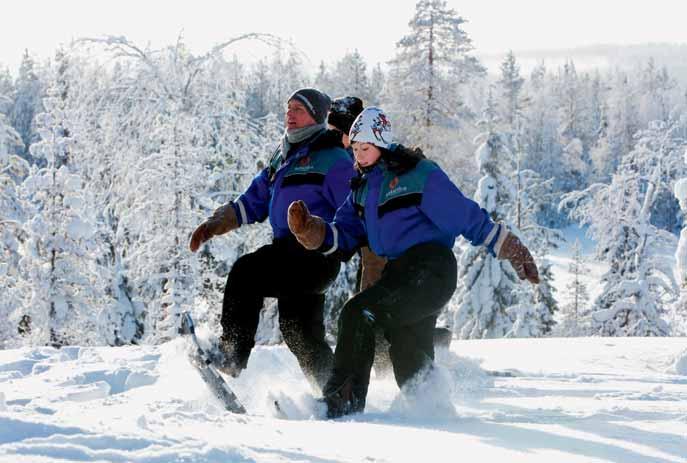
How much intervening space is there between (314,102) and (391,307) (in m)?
1.66

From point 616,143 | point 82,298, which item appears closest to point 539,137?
point 616,143

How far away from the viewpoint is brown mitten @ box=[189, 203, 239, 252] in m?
5.24

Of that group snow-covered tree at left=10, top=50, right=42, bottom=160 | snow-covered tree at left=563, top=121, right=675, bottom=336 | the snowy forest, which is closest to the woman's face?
the snowy forest

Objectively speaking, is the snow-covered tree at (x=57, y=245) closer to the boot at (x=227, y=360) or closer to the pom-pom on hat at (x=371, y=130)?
the boot at (x=227, y=360)

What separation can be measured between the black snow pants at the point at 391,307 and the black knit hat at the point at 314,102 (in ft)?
4.36

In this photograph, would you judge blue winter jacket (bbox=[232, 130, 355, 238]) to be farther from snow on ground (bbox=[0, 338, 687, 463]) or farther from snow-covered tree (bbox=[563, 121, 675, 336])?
snow-covered tree (bbox=[563, 121, 675, 336])

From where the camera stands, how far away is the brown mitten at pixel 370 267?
19.1ft

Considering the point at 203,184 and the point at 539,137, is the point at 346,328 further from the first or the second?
the point at 539,137

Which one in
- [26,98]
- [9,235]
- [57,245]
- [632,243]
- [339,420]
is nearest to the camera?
[339,420]

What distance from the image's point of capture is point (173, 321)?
1466 centimetres

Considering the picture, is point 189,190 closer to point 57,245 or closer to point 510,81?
point 57,245

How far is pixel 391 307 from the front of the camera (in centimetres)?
412

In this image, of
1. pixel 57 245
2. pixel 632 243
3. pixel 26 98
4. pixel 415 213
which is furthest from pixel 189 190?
pixel 26 98

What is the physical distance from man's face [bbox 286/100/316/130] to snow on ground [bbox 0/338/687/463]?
5.35ft
